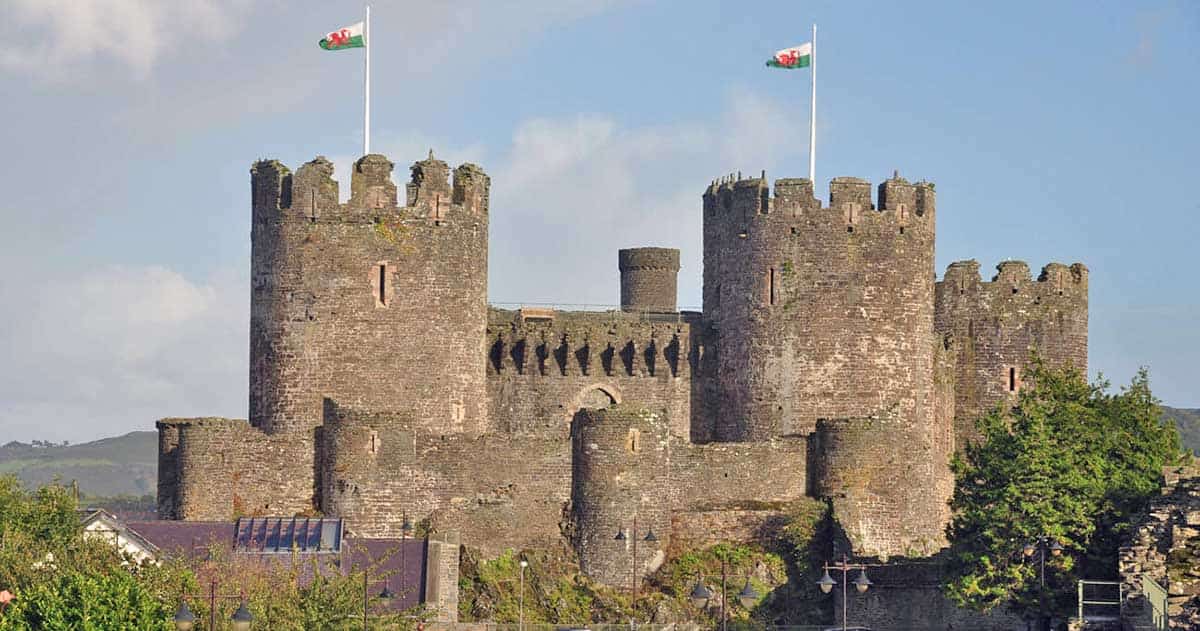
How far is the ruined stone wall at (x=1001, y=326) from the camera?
89062 millimetres

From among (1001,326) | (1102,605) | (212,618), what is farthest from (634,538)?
(212,618)

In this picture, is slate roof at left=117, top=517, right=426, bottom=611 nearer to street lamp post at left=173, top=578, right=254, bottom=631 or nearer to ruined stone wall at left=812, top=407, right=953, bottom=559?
street lamp post at left=173, top=578, right=254, bottom=631

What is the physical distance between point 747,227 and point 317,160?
12.9 metres

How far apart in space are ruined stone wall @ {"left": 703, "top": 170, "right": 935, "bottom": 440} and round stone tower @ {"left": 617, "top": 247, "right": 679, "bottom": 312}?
7.37 m

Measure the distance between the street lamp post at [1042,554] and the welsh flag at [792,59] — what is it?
67.8 ft

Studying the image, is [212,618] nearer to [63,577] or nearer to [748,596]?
[63,577]

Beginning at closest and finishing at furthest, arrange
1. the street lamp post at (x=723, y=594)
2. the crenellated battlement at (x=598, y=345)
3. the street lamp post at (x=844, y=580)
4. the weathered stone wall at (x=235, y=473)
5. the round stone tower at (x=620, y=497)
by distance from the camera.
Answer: the street lamp post at (x=723, y=594), the street lamp post at (x=844, y=580), the round stone tower at (x=620, y=497), the weathered stone wall at (x=235, y=473), the crenellated battlement at (x=598, y=345)

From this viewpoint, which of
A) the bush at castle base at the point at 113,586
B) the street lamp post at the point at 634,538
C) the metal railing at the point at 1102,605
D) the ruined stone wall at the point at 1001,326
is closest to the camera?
the bush at castle base at the point at 113,586

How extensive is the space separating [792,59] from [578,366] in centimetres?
1158

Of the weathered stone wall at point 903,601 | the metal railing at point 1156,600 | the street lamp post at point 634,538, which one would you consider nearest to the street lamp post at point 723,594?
the street lamp post at point 634,538

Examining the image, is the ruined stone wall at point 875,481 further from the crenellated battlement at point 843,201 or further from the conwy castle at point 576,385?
the crenellated battlement at point 843,201

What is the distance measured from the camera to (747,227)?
84188mm

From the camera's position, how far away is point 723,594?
72312 millimetres

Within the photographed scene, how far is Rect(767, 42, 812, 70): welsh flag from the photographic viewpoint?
3447 inches
